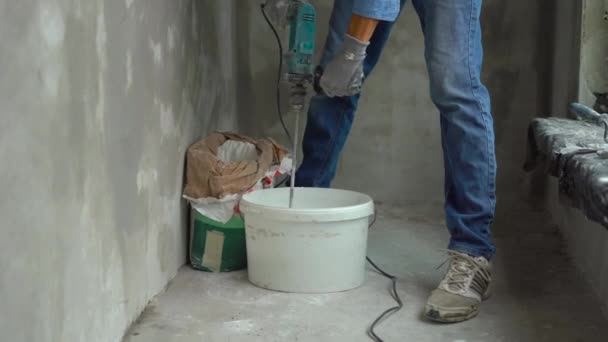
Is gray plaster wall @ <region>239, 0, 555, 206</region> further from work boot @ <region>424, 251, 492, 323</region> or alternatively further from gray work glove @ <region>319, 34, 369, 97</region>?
work boot @ <region>424, 251, 492, 323</region>

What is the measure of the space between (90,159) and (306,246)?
2.21 feet

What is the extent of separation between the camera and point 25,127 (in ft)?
3.40

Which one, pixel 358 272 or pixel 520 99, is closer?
pixel 358 272

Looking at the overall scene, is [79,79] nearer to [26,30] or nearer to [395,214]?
[26,30]

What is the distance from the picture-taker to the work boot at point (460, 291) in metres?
1.63

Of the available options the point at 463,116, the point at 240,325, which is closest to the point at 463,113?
the point at 463,116

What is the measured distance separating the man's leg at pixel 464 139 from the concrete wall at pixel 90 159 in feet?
2.26

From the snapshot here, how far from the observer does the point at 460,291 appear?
1.69m

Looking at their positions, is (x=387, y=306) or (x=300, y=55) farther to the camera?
(x=300, y=55)

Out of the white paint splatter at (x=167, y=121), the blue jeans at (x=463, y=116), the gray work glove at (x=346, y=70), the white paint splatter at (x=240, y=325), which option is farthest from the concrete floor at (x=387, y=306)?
the gray work glove at (x=346, y=70)

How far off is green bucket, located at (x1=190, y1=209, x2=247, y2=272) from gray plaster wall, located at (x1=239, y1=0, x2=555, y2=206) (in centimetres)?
83

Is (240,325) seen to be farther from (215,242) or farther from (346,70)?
(346,70)

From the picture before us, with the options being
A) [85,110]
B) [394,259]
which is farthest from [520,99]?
[85,110]

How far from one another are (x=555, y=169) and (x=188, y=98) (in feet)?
3.37
